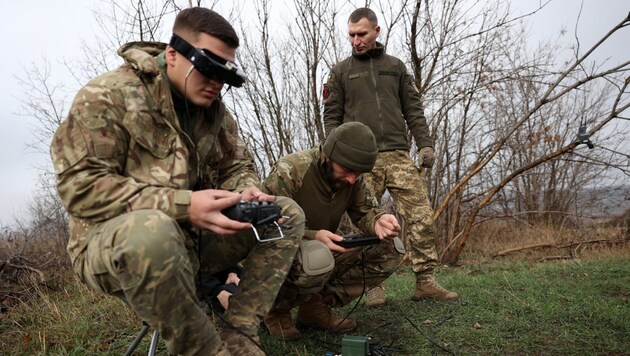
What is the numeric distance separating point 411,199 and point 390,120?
0.69 m

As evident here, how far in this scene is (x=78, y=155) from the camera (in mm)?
1784

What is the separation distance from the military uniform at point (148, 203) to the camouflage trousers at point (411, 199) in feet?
6.53

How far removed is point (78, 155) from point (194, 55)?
58 centimetres

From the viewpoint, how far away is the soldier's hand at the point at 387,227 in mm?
2887

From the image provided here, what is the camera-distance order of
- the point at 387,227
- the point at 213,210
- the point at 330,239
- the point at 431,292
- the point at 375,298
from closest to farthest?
the point at 213,210 → the point at 330,239 → the point at 387,227 → the point at 375,298 → the point at 431,292

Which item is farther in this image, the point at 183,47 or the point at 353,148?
the point at 353,148

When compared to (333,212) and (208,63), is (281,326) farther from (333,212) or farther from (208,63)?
(208,63)

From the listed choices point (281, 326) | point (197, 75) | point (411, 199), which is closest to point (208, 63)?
point (197, 75)

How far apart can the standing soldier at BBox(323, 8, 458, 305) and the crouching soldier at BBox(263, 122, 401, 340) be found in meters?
0.92

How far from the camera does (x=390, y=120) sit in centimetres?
420

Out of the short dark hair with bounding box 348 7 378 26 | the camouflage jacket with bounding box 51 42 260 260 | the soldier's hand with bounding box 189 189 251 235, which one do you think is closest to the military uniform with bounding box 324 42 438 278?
the short dark hair with bounding box 348 7 378 26

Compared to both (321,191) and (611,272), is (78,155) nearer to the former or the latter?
(321,191)

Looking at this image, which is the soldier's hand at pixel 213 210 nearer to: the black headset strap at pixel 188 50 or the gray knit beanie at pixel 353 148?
the black headset strap at pixel 188 50

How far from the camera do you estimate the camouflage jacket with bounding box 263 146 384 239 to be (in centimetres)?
287
